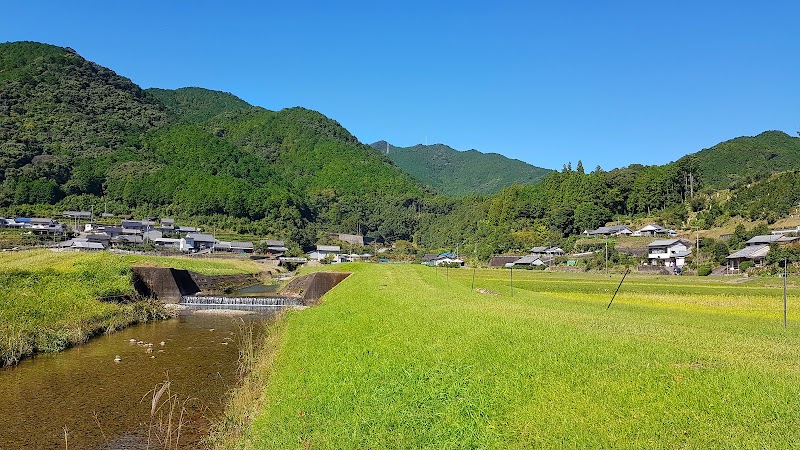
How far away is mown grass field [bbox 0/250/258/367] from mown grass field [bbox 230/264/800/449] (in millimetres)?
8808

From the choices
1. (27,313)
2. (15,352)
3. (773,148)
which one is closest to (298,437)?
(15,352)

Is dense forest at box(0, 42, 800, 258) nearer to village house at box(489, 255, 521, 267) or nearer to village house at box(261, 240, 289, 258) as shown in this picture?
village house at box(489, 255, 521, 267)

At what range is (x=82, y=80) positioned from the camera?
15350 cm

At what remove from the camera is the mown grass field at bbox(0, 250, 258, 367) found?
58.9 ft

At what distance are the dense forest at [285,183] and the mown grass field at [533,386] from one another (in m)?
Answer: 66.7

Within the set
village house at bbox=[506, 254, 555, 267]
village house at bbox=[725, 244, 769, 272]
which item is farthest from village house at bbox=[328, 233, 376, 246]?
village house at bbox=[725, 244, 769, 272]

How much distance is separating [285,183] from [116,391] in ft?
471

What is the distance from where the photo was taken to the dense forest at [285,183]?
9375 cm

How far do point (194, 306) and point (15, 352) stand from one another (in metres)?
16.5

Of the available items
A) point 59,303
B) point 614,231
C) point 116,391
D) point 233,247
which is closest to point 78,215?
point 233,247

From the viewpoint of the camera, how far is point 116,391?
45.8 feet

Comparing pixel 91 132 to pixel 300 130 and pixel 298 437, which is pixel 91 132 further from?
pixel 298 437

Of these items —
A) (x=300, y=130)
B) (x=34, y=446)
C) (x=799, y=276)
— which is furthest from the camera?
(x=300, y=130)

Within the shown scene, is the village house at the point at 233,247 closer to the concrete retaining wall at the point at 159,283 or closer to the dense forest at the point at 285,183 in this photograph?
the dense forest at the point at 285,183
